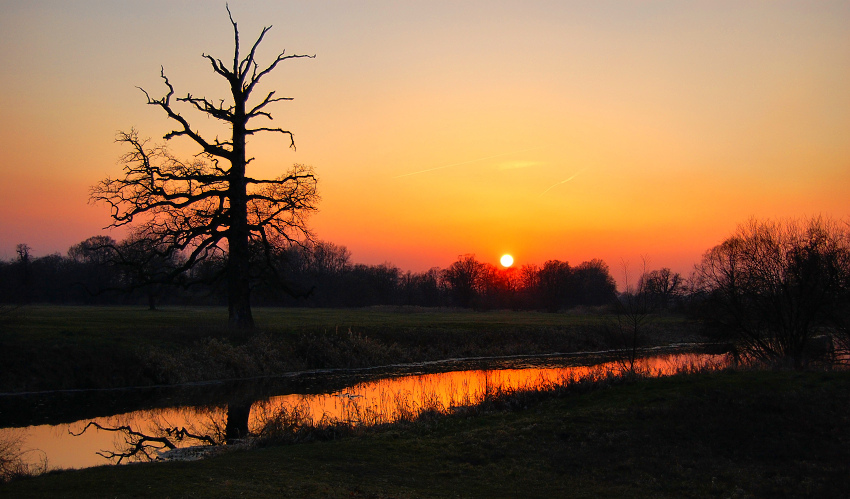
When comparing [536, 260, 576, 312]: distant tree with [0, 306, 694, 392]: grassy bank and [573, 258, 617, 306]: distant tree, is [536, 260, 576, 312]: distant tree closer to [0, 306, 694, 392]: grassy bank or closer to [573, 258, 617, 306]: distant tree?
[573, 258, 617, 306]: distant tree

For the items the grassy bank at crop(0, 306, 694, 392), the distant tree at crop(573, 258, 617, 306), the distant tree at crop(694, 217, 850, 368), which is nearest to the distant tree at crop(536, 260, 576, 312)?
the distant tree at crop(573, 258, 617, 306)

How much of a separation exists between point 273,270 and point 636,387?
64.7ft

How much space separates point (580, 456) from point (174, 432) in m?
12.0

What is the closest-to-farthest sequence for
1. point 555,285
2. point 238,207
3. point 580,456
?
point 580,456
point 238,207
point 555,285

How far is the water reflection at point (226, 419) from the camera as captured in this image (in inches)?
595

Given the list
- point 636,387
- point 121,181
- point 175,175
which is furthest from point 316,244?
point 636,387

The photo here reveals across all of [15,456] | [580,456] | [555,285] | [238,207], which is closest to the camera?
[580,456]

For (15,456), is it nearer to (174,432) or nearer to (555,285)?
(174,432)

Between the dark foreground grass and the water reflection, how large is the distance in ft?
8.59

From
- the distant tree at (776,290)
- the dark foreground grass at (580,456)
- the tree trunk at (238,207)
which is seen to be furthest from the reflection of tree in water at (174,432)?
the distant tree at (776,290)

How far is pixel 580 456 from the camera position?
38.3 ft

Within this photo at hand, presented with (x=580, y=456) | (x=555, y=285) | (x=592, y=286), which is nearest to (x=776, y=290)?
(x=580, y=456)

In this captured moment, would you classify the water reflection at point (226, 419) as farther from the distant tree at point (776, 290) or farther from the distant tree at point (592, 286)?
the distant tree at point (592, 286)

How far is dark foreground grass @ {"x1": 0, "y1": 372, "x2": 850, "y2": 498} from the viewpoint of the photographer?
9.22 metres
